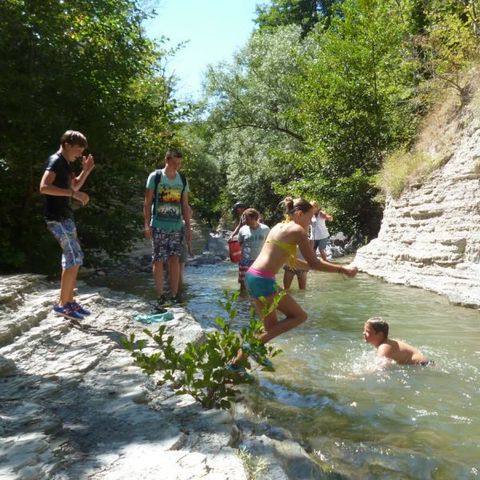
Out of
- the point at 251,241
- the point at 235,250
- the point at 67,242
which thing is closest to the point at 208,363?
the point at 67,242

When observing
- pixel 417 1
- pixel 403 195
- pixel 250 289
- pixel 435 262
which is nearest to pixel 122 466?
pixel 250 289

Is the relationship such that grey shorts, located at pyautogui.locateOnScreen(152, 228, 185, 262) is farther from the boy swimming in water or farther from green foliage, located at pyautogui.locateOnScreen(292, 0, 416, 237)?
green foliage, located at pyautogui.locateOnScreen(292, 0, 416, 237)

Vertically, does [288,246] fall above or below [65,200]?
below

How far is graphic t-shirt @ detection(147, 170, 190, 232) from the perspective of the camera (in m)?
6.55

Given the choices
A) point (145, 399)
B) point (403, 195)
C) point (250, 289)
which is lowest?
point (145, 399)

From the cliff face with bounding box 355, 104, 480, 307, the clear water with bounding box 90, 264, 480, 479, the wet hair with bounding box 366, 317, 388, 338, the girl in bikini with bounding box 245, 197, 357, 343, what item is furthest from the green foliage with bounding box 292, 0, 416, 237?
the girl in bikini with bounding box 245, 197, 357, 343

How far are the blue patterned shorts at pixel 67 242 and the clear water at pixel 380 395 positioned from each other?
7.36 feet

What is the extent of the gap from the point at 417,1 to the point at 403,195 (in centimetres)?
1049

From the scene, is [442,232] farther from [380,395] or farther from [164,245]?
[380,395]

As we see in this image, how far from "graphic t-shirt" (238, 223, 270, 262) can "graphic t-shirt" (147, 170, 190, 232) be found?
232cm

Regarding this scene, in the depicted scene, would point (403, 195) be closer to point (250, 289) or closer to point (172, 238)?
point (172, 238)

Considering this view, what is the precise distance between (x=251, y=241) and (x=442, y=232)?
4.54 metres

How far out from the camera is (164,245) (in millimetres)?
6621

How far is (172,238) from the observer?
6.66m
